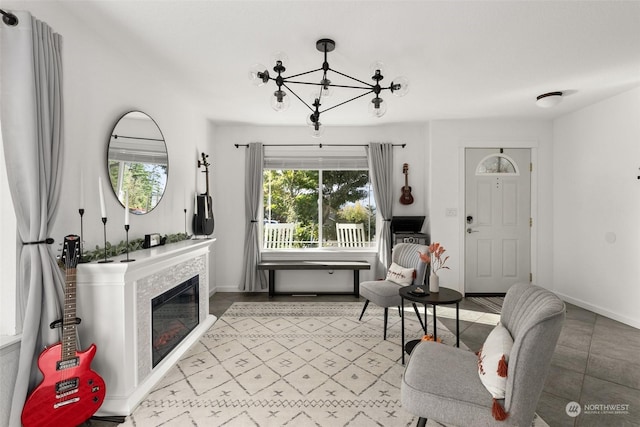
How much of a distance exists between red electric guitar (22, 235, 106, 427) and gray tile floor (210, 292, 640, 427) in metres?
2.11

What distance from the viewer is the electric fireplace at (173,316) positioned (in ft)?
7.91

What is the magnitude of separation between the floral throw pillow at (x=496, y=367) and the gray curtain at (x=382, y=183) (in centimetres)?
322

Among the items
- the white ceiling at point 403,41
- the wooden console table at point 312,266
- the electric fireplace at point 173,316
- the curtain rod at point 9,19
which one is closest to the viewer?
the curtain rod at point 9,19

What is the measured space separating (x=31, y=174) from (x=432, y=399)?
7.37 feet

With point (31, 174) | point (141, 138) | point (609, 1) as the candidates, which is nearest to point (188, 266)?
point (141, 138)

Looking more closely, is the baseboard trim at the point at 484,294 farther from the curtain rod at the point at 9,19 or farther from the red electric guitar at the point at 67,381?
the curtain rod at the point at 9,19

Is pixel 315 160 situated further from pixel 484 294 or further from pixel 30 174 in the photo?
pixel 30 174

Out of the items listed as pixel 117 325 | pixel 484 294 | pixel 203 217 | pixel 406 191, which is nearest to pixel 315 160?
pixel 406 191

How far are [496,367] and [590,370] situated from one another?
1.78 meters

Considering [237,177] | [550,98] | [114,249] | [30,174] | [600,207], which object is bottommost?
[114,249]

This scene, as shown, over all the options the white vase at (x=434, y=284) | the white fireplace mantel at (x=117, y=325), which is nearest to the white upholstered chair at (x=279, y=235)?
the white vase at (x=434, y=284)

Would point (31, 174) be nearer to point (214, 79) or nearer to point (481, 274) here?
point (214, 79)

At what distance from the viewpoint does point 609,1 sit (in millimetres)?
2027

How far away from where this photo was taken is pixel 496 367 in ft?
4.71
